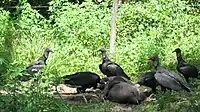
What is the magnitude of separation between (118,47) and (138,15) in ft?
5.03

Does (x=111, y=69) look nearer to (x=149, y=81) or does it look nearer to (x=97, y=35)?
(x=149, y=81)

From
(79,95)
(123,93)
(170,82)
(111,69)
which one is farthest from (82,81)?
(170,82)

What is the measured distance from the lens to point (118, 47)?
1138cm

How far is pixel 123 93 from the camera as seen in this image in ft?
23.4

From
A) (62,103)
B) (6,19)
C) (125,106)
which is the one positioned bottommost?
(125,106)

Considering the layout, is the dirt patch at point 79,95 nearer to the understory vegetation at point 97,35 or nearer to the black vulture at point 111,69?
the understory vegetation at point 97,35

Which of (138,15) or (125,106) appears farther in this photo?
(138,15)

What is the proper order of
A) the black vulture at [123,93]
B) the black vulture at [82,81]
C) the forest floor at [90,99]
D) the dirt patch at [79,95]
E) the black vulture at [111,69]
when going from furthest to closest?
the black vulture at [111,69] < the black vulture at [82,81] < the dirt patch at [79,95] < the black vulture at [123,93] < the forest floor at [90,99]

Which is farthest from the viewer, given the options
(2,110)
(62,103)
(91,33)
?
(91,33)

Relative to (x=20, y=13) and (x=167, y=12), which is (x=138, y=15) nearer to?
(x=167, y=12)

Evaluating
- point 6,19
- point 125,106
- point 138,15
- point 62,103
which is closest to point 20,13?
point 6,19

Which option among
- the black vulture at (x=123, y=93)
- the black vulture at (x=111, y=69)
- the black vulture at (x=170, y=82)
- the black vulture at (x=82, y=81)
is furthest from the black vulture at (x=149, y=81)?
the black vulture at (x=82, y=81)

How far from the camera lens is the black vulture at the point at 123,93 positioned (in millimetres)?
7141

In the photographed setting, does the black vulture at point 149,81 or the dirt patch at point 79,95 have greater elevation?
the black vulture at point 149,81
